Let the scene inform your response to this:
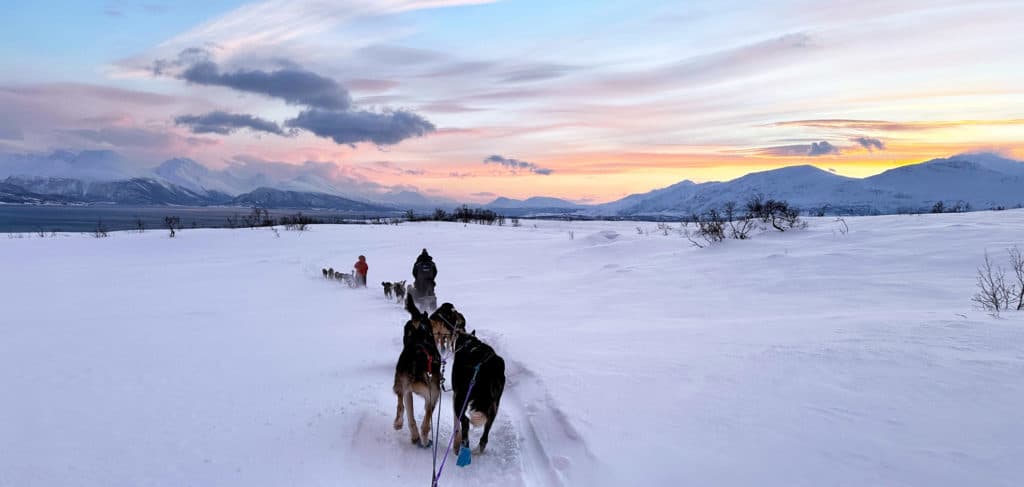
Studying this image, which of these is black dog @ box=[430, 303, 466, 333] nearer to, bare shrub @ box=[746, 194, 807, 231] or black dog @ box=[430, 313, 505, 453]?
black dog @ box=[430, 313, 505, 453]

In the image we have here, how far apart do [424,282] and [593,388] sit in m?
6.45

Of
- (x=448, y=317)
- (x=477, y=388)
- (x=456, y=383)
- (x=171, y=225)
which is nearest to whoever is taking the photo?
(x=477, y=388)

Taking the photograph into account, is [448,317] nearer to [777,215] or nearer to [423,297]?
[423,297]

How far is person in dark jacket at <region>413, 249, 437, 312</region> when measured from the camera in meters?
10.7

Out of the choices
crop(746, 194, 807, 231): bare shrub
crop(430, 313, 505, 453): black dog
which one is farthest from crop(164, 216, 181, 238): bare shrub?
crop(430, 313, 505, 453): black dog

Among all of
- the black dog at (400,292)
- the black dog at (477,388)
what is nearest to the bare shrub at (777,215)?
the black dog at (400,292)

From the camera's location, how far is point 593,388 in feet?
16.0

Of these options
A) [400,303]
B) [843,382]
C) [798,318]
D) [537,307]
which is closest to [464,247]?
[400,303]

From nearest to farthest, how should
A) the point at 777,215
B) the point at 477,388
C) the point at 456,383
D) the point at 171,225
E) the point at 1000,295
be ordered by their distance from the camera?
the point at 477,388, the point at 456,383, the point at 1000,295, the point at 777,215, the point at 171,225

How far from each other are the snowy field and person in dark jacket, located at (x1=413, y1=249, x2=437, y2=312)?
916 millimetres

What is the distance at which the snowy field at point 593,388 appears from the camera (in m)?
3.20

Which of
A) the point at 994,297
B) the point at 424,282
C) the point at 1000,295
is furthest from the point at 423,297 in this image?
the point at 1000,295

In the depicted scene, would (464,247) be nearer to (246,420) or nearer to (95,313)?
(95,313)

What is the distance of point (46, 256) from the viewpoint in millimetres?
22562
